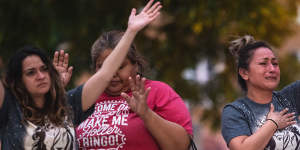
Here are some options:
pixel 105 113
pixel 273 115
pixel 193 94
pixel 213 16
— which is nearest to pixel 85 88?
pixel 105 113

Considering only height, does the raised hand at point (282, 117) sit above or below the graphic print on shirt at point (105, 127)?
below

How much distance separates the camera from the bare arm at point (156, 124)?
3461 millimetres

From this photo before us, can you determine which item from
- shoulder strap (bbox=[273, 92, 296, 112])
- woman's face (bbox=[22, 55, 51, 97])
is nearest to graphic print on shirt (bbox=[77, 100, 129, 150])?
woman's face (bbox=[22, 55, 51, 97])

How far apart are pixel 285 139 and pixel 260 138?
0.22 metres

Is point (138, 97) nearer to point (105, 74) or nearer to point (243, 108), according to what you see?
point (105, 74)

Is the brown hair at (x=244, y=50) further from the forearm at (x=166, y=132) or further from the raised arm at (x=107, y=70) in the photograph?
the raised arm at (x=107, y=70)

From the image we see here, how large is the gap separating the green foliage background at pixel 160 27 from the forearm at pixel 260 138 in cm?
400

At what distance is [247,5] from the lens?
8.11 meters

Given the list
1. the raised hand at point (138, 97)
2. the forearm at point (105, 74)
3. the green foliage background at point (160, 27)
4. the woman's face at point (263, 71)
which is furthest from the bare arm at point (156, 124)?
the green foliage background at point (160, 27)

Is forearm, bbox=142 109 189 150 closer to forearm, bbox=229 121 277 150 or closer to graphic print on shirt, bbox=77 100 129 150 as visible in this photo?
graphic print on shirt, bbox=77 100 129 150

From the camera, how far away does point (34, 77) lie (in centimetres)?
341

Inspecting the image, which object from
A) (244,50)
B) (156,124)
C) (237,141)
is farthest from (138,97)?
(244,50)

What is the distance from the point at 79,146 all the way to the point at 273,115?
4.12ft

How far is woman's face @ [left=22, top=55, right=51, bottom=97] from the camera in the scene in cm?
340
